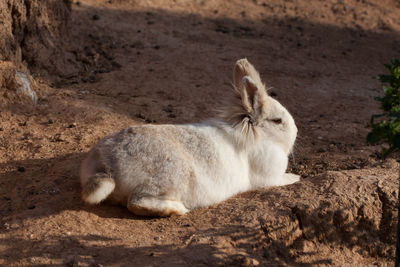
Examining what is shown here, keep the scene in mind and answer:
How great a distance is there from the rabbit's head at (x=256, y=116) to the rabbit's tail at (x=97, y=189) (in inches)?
60.0

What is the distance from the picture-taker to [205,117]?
739 centimetres

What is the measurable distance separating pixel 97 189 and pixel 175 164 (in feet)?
2.56

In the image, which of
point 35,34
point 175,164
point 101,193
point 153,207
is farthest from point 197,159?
point 35,34

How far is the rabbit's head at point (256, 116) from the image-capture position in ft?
16.1

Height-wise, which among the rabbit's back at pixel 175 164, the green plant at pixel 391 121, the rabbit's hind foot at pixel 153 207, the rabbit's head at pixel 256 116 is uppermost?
the green plant at pixel 391 121

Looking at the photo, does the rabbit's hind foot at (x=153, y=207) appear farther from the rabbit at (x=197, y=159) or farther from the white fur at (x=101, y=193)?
the white fur at (x=101, y=193)

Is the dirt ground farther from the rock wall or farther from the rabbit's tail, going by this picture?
the rabbit's tail

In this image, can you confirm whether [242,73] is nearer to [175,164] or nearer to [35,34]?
[175,164]

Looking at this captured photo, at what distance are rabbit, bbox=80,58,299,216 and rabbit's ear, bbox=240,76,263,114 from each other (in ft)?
0.03

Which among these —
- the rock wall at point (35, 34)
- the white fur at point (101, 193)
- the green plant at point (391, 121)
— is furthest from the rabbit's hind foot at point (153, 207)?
the rock wall at point (35, 34)

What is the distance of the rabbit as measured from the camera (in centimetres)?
429

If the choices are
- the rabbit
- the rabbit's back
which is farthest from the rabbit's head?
the rabbit's back

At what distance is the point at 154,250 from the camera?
3.75 meters

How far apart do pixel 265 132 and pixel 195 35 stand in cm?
677
